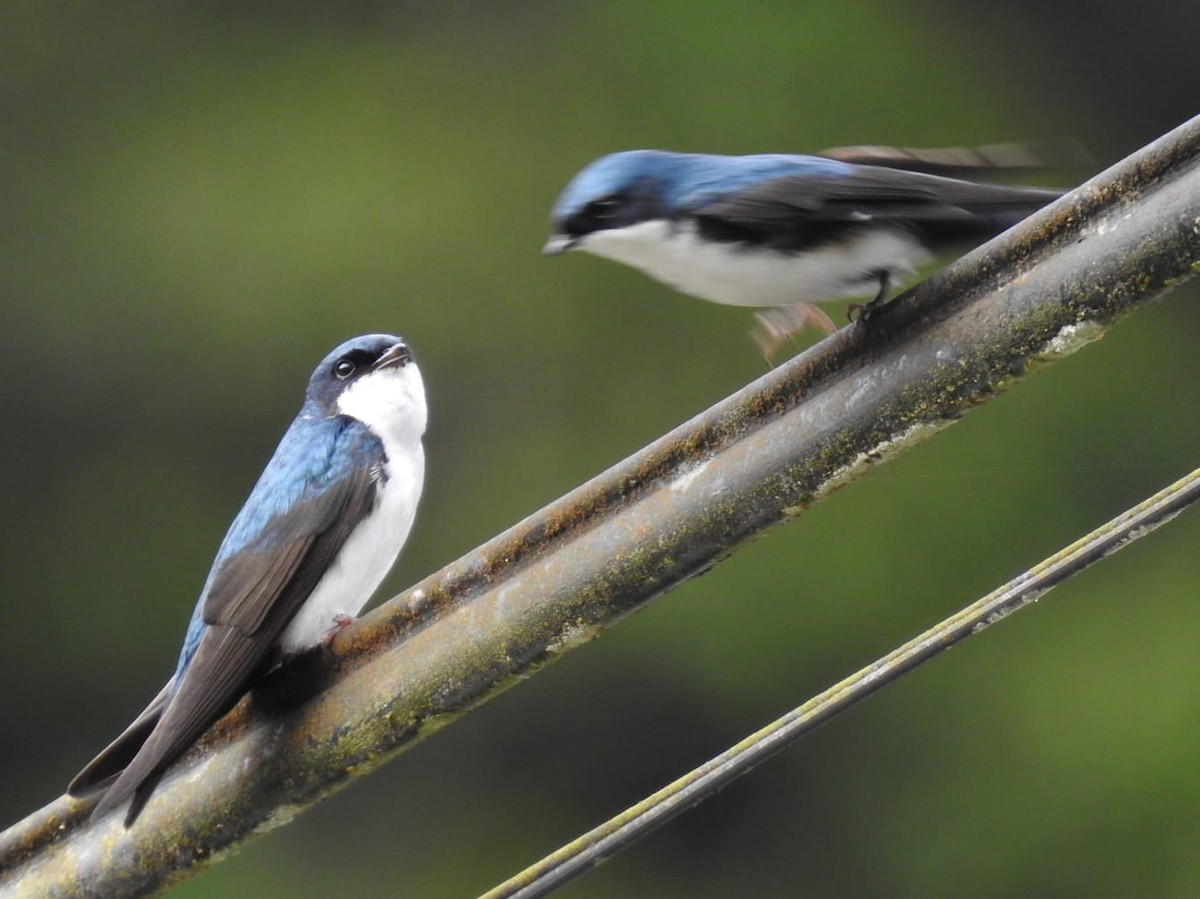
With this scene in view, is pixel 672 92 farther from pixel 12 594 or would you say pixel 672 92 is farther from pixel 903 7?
pixel 12 594

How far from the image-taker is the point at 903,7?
694 centimetres

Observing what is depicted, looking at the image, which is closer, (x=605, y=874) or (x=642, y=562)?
(x=642, y=562)

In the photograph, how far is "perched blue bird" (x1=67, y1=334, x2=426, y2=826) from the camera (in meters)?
1.63

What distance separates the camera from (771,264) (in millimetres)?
1686

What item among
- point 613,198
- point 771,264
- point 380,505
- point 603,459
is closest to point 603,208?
point 613,198

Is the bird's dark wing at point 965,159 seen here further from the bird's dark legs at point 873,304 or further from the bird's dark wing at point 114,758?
the bird's dark wing at point 114,758

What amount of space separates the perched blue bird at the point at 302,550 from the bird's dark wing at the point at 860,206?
0.55 meters

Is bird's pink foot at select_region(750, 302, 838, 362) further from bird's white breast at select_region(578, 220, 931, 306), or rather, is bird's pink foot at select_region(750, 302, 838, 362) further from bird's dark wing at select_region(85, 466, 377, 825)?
bird's dark wing at select_region(85, 466, 377, 825)

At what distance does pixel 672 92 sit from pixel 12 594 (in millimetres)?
2752

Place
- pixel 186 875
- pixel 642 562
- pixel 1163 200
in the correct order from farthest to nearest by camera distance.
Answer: pixel 186 875 < pixel 642 562 < pixel 1163 200

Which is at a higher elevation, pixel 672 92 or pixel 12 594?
pixel 672 92

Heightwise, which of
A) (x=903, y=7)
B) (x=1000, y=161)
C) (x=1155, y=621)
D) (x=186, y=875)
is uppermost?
(x=903, y=7)

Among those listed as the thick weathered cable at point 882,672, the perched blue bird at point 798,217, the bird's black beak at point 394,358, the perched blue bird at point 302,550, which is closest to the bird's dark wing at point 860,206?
the perched blue bird at point 798,217

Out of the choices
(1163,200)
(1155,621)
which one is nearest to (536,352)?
(1155,621)
